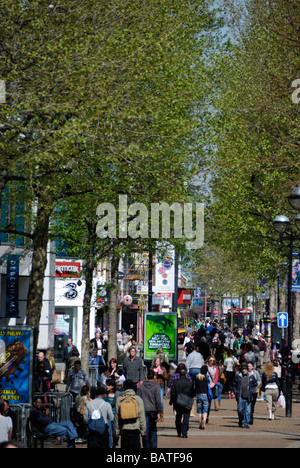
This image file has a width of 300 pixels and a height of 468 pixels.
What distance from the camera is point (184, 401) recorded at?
18.7 metres

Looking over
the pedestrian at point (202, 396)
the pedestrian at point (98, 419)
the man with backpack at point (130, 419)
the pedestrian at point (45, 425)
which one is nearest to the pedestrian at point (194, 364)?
the pedestrian at point (202, 396)

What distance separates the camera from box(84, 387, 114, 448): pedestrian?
13.5m

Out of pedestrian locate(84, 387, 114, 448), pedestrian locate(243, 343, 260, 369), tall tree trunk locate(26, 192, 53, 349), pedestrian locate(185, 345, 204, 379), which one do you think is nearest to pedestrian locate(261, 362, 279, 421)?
pedestrian locate(185, 345, 204, 379)

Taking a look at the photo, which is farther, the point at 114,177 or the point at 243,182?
the point at 243,182

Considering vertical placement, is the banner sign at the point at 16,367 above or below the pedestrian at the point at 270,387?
above

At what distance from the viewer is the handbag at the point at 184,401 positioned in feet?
61.0

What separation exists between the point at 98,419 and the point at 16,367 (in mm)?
2673

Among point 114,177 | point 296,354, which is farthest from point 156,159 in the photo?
point 296,354

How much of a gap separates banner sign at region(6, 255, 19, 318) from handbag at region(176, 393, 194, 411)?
1364 centimetres

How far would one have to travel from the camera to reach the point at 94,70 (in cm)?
1795

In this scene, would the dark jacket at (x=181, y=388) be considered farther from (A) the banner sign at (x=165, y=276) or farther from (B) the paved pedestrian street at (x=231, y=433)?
(A) the banner sign at (x=165, y=276)

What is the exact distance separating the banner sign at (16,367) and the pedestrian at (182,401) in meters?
4.10
